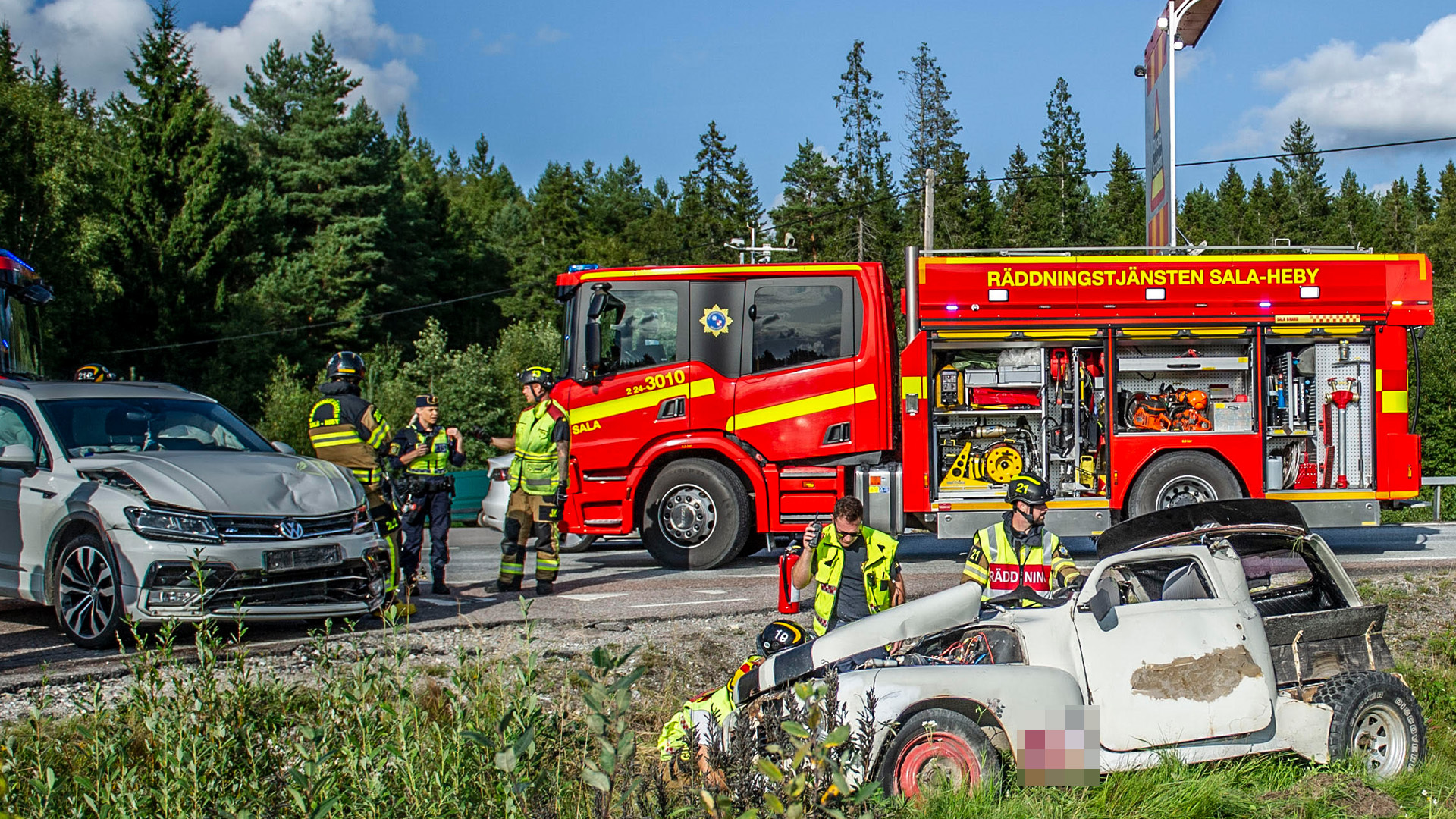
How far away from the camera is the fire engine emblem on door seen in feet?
35.6

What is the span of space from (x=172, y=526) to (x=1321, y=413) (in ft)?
32.9

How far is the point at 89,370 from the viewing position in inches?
393

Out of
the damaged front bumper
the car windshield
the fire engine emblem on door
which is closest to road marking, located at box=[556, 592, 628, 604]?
the damaged front bumper

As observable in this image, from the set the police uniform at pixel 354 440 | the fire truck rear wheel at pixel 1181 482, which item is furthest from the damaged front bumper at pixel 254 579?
the fire truck rear wheel at pixel 1181 482

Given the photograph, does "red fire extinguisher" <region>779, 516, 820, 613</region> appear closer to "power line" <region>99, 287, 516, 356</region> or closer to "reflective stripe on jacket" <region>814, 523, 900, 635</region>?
"reflective stripe on jacket" <region>814, 523, 900, 635</region>

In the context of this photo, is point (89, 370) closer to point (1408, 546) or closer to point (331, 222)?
point (1408, 546)

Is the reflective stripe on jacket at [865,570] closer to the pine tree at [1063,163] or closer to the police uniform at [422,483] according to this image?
the police uniform at [422,483]

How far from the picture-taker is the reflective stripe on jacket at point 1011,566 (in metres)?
6.46

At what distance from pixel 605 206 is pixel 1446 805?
8546 cm

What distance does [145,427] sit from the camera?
25.3 feet

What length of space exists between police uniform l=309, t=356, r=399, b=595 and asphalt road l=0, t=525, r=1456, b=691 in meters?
0.78

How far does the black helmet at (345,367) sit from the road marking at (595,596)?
245cm

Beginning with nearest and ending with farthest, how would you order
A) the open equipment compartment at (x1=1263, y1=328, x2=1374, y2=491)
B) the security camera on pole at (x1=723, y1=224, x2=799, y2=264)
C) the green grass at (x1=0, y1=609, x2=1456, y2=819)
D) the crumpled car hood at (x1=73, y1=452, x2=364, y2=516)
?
the green grass at (x1=0, y1=609, x2=1456, y2=819), the crumpled car hood at (x1=73, y1=452, x2=364, y2=516), the open equipment compartment at (x1=1263, y1=328, x2=1374, y2=491), the security camera on pole at (x1=723, y1=224, x2=799, y2=264)

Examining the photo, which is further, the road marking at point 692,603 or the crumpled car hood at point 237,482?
the road marking at point 692,603
